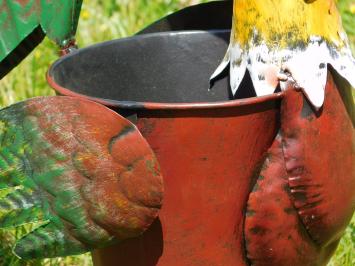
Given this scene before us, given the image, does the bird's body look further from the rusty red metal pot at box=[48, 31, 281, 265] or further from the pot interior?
the pot interior

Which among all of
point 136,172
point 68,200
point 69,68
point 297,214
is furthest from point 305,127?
point 69,68

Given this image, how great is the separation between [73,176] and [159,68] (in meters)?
0.55

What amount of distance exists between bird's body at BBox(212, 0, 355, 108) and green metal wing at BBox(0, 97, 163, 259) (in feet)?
0.86

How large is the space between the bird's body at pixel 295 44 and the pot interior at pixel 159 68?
329 millimetres

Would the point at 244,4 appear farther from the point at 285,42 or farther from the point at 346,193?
the point at 346,193

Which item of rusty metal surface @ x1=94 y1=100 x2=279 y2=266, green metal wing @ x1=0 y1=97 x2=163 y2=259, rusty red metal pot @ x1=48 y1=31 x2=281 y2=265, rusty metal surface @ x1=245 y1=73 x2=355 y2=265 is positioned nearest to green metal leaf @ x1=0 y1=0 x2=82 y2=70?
rusty red metal pot @ x1=48 y1=31 x2=281 y2=265

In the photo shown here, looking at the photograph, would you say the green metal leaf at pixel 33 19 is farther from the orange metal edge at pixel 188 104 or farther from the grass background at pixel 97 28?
the grass background at pixel 97 28

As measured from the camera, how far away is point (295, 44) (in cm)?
130

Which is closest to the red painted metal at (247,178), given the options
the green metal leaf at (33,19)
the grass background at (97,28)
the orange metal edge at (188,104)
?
the orange metal edge at (188,104)

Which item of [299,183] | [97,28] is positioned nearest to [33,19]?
[299,183]

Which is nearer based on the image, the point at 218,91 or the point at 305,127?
the point at 305,127

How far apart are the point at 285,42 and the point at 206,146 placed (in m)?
0.22

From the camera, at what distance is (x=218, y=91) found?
68.6 inches

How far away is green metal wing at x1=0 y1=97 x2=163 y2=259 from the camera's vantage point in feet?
4.00
